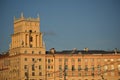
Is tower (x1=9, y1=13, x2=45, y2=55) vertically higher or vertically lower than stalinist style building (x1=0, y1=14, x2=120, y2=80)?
higher

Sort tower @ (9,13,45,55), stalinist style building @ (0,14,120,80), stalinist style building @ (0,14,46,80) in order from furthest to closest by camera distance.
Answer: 1. tower @ (9,13,45,55)
2. stalinist style building @ (0,14,120,80)
3. stalinist style building @ (0,14,46,80)

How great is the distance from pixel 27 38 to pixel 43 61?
26.3 feet

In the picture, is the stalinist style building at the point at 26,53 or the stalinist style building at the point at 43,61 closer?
the stalinist style building at the point at 26,53

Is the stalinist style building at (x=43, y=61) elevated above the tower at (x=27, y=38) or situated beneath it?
situated beneath

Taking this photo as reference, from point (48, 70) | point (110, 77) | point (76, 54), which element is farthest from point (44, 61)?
point (110, 77)

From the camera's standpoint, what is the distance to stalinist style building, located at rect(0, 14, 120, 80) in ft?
382

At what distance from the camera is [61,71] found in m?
122

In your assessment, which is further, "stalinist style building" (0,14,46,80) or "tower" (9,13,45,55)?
"tower" (9,13,45,55)

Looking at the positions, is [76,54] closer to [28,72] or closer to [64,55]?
[64,55]

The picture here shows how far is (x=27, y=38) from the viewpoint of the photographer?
390 ft

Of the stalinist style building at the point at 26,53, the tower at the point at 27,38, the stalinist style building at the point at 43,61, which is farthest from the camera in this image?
the tower at the point at 27,38

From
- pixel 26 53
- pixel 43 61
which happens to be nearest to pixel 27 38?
pixel 26 53

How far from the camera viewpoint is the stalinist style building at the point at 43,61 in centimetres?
11646

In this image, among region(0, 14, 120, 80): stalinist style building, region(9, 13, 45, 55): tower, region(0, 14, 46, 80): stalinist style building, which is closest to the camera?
region(0, 14, 46, 80): stalinist style building
